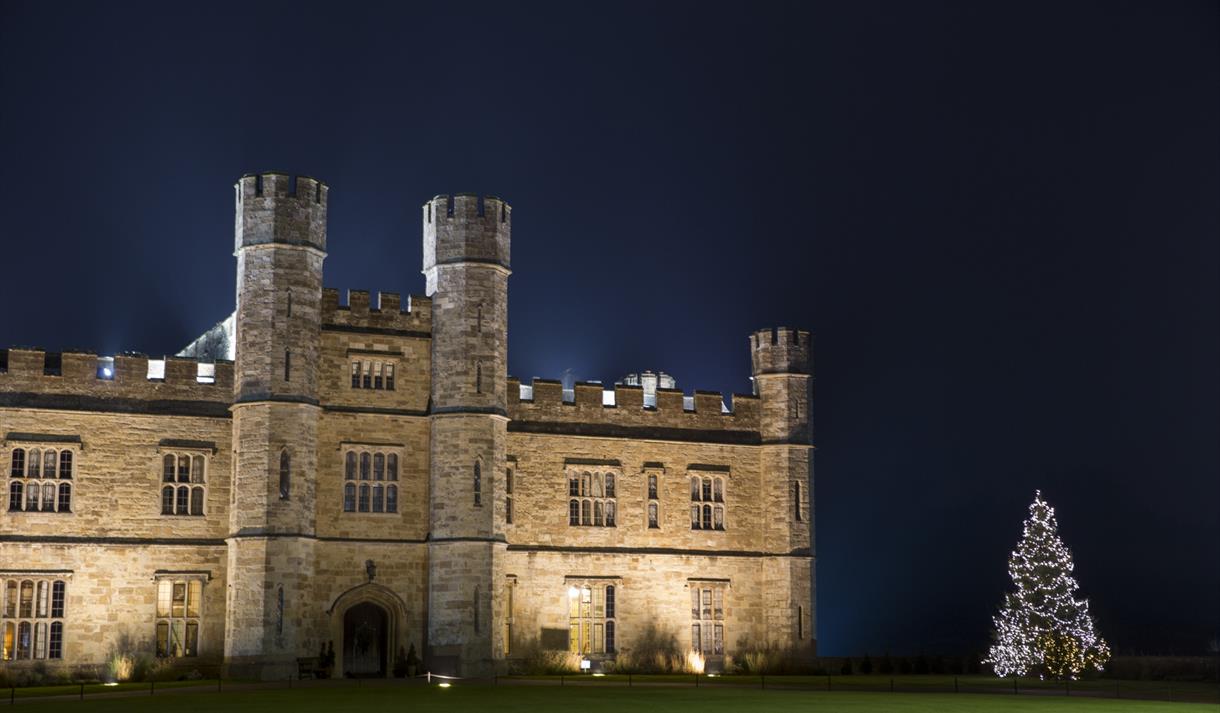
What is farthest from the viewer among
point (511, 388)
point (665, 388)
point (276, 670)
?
point (665, 388)

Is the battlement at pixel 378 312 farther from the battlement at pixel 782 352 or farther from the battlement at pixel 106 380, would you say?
the battlement at pixel 782 352

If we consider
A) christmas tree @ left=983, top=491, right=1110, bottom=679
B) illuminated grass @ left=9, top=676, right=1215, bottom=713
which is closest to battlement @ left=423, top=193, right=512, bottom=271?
illuminated grass @ left=9, top=676, right=1215, bottom=713

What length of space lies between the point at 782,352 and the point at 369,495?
12767 mm

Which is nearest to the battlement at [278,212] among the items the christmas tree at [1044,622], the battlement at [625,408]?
the battlement at [625,408]

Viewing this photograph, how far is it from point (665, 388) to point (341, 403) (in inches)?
460

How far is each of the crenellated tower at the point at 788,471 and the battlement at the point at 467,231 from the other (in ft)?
29.2

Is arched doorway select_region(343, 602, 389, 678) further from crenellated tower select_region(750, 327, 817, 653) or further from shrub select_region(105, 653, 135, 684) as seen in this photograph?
crenellated tower select_region(750, 327, 817, 653)

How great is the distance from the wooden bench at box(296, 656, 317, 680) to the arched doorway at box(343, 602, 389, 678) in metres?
1.67

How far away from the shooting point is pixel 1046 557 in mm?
38969

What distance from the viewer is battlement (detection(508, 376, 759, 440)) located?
39.1 m

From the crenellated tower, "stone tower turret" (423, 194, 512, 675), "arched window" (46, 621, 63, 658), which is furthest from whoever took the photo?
the crenellated tower

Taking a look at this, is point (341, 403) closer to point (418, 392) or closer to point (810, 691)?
point (418, 392)

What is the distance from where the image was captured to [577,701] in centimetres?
2569

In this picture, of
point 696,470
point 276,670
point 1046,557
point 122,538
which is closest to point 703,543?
point 696,470
